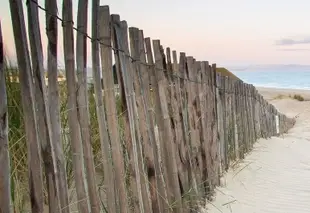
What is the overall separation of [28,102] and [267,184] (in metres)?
4.31

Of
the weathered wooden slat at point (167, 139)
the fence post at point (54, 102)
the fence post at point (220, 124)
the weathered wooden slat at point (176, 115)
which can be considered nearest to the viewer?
the fence post at point (54, 102)

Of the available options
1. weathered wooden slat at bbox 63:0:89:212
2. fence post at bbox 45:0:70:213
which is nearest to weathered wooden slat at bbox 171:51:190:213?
weathered wooden slat at bbox 63:0:89:212

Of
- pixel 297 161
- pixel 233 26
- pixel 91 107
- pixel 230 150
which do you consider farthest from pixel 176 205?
pixel 233 26

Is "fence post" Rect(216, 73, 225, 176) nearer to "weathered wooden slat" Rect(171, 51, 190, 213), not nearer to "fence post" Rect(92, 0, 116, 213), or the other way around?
"weathered wooden slat" Rect(171, 51, 190, 213)

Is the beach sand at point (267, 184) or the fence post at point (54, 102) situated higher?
the fence post at point (54, 102)

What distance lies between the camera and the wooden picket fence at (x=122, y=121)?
6.07 ft

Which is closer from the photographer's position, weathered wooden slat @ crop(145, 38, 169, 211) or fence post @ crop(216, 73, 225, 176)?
weathered wooden slat @ crop(145, 38, 169, 211)

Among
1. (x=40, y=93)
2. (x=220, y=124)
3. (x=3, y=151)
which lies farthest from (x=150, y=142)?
(x=220, y=124)

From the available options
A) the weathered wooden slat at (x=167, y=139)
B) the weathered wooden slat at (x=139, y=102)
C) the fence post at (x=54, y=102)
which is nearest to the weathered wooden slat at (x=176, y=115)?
the weathered wooden slat at (x=167, y=139)

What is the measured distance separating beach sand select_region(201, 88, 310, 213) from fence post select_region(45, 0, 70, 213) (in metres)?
2.47

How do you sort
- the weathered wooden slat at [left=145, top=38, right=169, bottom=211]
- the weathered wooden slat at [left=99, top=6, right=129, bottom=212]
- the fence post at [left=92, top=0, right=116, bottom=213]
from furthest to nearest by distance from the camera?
the weathered wooden slat at [left=145, top=38, right=169, bottom=211] < the weathered wooden slat at [left=99, top=6, right=129, bottom=212] < the fence post at [left=92, top=0, right=116, bottom=213]

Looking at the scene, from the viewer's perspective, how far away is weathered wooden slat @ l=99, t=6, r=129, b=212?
8.74ft

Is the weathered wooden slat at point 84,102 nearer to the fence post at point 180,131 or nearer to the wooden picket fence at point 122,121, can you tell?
the wooden picket fence at point 122,121

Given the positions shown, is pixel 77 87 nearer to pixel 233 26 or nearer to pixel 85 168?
pixel 85 168
